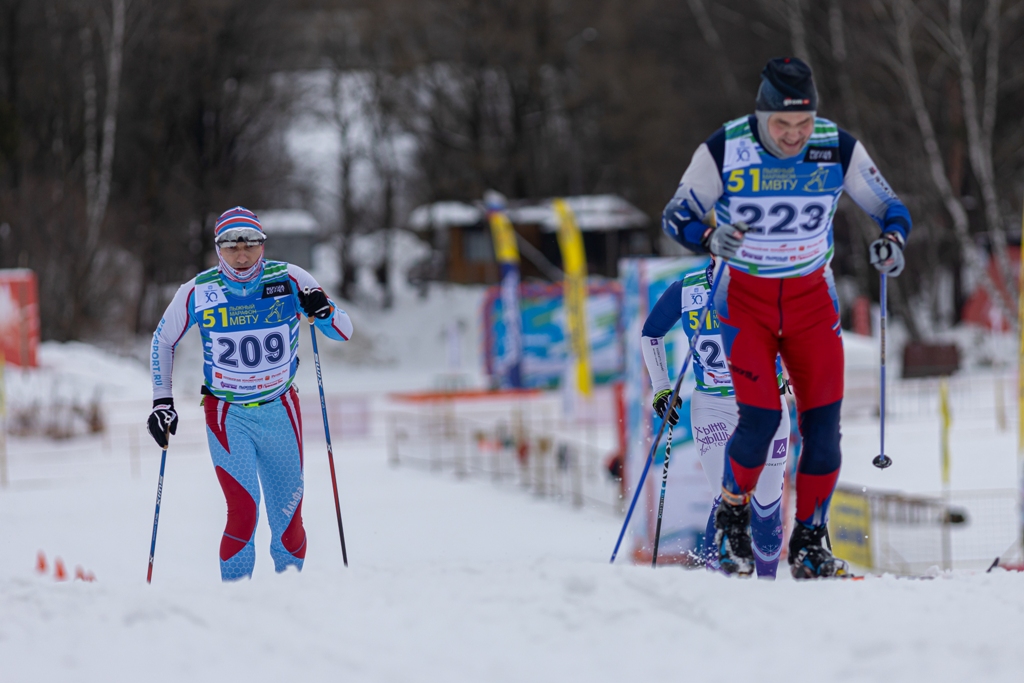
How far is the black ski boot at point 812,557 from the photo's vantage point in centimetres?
455

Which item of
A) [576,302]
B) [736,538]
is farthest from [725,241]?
[576,302]

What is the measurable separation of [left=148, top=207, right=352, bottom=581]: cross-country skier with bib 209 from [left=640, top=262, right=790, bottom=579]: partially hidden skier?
160 centimetres

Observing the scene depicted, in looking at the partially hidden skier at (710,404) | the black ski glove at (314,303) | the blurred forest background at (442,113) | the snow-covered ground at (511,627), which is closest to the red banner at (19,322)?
the blurred forest background at (442,113)

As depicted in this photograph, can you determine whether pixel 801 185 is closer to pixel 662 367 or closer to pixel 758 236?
pixel 758 236

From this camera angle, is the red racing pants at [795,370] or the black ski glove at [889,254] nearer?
the red racing pants at [795,370]

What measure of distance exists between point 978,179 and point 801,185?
2041 cm

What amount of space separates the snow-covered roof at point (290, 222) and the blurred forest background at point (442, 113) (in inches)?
30.6

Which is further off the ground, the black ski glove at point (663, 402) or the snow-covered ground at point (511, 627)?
the black ski glove at point (663, 402)

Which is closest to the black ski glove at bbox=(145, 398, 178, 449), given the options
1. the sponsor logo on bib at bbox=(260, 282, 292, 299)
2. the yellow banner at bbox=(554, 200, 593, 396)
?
the sponsor logo on bib at bbox=(260, 282, 292, 299)

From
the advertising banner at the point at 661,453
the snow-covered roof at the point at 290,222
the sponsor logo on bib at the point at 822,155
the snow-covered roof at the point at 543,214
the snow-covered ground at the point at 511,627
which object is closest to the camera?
the snow-covered ground at the point at 511,627

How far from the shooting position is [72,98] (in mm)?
32812

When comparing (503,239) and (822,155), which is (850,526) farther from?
(503,239)

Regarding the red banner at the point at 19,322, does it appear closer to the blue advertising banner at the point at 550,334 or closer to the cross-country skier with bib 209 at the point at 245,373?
the blue advertising banner at the point at 550,334

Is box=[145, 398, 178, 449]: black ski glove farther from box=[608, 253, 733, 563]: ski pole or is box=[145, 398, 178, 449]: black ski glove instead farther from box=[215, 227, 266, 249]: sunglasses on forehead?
box=[608, 253, 733, 563]: ski pole
